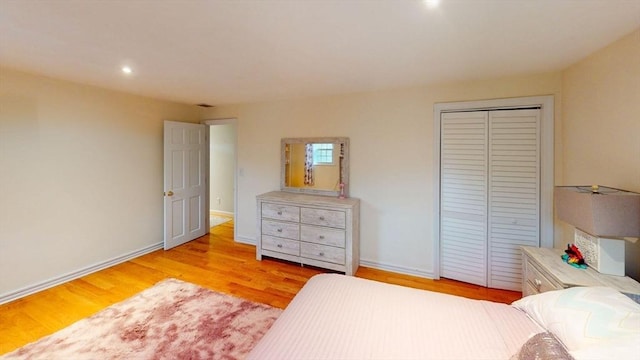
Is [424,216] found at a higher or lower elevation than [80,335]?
higher

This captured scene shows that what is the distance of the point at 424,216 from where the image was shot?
10.2ft

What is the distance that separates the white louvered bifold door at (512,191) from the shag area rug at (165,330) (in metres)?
2.38

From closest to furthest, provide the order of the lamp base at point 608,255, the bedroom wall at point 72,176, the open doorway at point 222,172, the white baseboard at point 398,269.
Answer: the lamp base at point 608,255
the bedroom wall at point 72,176
the white baseboard at point 398,269
the open doorway at point 222,172

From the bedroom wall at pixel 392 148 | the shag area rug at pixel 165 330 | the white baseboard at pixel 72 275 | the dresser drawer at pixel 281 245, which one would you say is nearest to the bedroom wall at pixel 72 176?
the white baseboard at pixel 72 275

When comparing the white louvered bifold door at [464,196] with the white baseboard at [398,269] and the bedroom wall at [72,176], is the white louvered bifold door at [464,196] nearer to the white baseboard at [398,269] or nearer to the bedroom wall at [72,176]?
the white baseboard at [398,269]

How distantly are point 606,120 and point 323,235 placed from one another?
267 cm

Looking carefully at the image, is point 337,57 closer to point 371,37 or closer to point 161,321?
point 371,37

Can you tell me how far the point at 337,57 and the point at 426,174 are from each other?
1.69m

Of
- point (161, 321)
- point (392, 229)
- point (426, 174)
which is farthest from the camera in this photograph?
point (392, 229)

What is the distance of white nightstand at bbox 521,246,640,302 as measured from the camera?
61.6 inches

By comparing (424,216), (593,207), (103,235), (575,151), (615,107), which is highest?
(615,107)

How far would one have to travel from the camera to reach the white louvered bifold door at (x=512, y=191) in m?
2.67

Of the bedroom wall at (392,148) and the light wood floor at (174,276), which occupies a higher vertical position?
→ the bedroom wall at (392,148)

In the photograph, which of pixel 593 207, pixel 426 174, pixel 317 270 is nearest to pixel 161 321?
pixel 317 270
